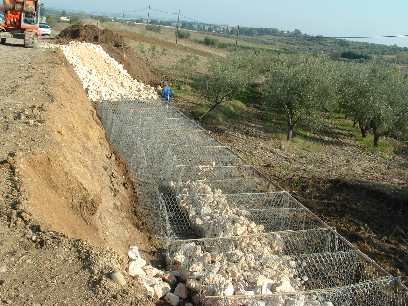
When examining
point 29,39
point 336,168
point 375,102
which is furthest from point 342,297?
point 29,39

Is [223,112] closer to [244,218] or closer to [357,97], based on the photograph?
[357,97]

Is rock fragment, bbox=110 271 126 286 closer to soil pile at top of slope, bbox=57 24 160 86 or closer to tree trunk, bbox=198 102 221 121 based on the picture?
tree trunk, bbox=198 102 221 121

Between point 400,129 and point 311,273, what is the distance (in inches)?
704

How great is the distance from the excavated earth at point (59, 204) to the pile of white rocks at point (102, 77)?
14.1 feet

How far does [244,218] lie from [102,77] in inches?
620

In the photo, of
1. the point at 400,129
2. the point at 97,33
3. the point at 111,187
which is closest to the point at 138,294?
the point at 111,187

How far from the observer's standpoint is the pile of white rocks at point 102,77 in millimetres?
21406

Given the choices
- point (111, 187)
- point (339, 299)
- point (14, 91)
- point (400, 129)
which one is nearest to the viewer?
point (339, 299)

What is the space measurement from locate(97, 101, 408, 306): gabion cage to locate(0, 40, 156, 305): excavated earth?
2.42 ft

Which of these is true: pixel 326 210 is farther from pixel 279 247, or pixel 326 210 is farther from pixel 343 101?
pixel 343 101

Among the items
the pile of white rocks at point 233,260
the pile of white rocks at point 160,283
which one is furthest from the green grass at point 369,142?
the pile of white rocks at point 160,283

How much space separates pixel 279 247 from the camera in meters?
10.3

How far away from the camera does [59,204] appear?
893 centimetres

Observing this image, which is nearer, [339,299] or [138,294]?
[138,294]
